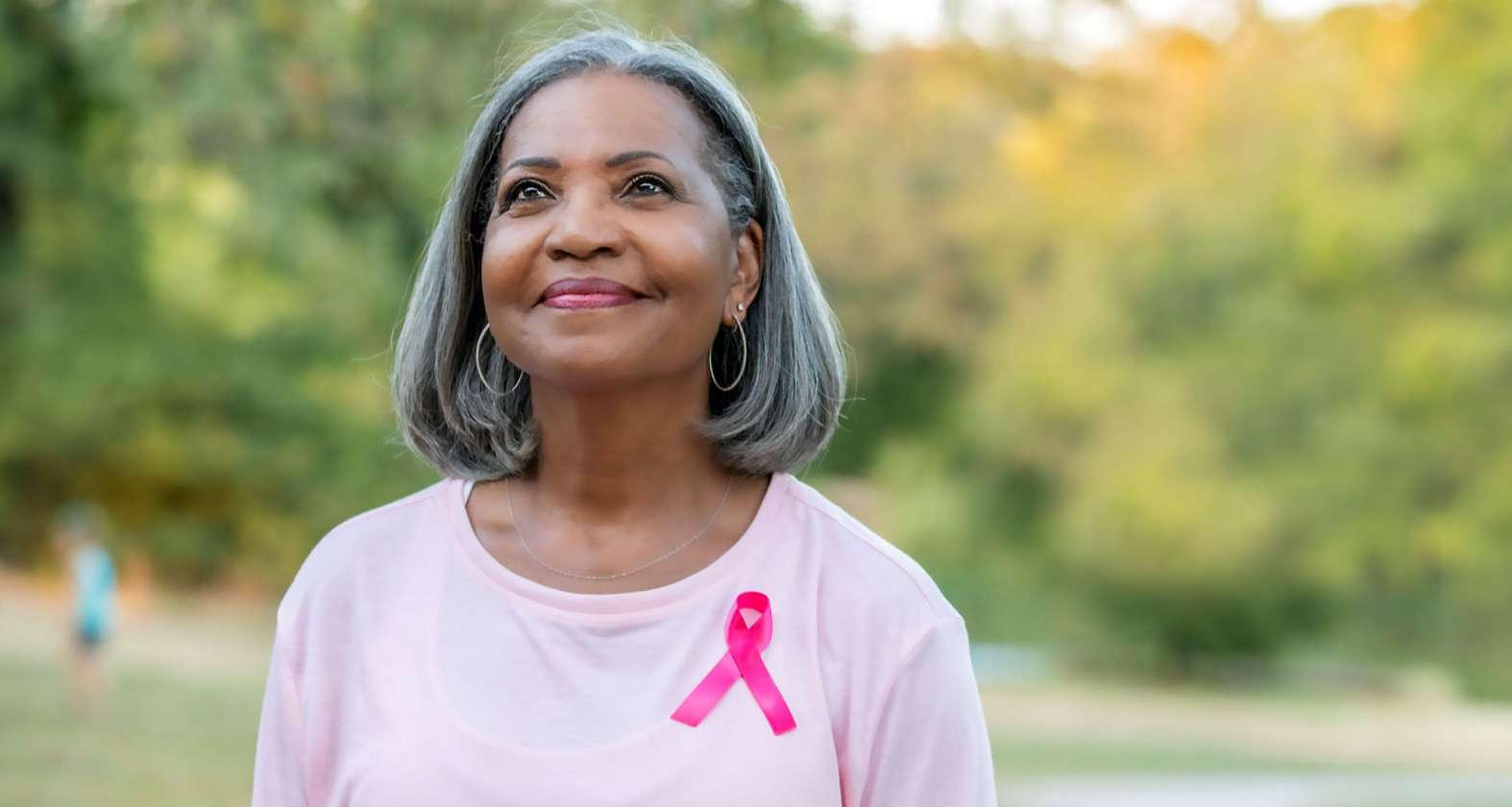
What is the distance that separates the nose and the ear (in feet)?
0.63

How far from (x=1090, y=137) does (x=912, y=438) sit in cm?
628

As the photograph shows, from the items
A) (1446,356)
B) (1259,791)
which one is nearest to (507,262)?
(1259,791)

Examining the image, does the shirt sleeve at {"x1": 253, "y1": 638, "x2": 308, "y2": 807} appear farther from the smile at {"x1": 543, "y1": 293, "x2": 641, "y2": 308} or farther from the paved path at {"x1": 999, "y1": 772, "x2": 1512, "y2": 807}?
the paved path at {"x1": 999, "y1": 772, "x2": 1512, "y2": 807}

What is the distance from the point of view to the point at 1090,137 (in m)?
30.7

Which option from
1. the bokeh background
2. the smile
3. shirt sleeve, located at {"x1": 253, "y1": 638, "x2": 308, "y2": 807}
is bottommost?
shirt sleeve, located at {"x1": 253, "y1": 638, "x2": 308, "y2": 807}

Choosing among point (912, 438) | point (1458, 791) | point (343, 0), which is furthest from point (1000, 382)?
point (343, 0)

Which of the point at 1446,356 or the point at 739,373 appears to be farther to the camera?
the point at 1446,356

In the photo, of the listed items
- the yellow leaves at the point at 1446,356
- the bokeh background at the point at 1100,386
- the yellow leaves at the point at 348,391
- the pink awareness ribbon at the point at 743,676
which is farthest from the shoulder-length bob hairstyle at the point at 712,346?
the yellow leaves at the point at 1446,356

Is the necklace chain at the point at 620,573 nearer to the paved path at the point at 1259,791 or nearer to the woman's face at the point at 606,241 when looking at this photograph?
the woman's face at the point at 606,241

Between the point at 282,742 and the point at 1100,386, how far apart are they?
25.9 meters

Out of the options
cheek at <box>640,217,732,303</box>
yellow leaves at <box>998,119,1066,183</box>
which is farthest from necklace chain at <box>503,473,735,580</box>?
yellow leaves at <box>998,119,1066,183</box>

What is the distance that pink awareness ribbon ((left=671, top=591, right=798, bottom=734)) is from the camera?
6.53 feet

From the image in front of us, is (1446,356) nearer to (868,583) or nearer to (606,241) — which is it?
(868,583)

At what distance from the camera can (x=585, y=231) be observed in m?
2.04
